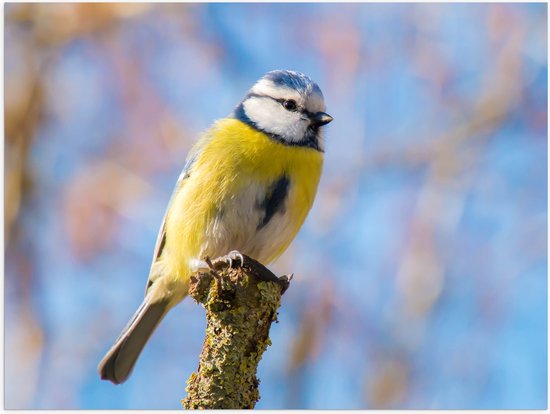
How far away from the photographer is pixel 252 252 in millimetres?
2314

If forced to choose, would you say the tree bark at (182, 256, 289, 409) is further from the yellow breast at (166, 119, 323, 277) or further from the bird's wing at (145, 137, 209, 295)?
the bird's wing at (145, 137, 209, 295)

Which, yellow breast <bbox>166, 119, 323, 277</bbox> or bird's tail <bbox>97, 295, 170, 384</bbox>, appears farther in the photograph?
bird's tail <bbox>97, 295, 170, 384</bbox>

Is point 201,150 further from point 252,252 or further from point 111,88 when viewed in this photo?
point 111,88

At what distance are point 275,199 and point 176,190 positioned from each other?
0.34m

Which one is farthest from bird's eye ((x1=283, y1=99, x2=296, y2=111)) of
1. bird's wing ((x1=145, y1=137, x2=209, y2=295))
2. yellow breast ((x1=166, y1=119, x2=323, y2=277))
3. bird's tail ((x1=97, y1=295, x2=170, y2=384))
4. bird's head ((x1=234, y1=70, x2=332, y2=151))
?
bird's tail ((x1=97, y1=295, x2=170, y2=384))

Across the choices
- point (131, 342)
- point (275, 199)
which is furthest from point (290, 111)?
point (131, 342)

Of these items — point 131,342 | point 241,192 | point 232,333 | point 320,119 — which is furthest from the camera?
point 131,342

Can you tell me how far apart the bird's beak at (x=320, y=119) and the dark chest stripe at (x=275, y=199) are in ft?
0.78

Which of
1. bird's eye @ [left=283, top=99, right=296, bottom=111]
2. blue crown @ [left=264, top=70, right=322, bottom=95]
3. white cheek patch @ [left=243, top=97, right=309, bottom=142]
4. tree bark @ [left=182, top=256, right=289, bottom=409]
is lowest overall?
tree bark @ [left=182, top=256, right=289, bottom=409]

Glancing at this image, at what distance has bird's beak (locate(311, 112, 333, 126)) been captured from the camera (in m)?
2.34

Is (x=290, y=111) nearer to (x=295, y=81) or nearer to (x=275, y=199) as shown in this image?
(x=295, y=81)

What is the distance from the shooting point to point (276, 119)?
7.71 ft

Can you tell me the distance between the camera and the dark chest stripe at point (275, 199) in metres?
2.20

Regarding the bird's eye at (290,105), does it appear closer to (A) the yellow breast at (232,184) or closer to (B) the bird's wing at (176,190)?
(A) the yellow breast at (232,184)
